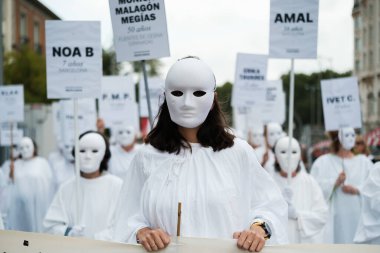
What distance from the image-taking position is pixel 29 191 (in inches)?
456

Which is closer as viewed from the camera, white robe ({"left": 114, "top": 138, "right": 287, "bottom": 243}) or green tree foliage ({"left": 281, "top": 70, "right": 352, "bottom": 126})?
white robe ({"left": 114, "top": 138, "right": 287, "bottom": 243})

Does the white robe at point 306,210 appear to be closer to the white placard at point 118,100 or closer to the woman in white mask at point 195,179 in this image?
the woman in white mask at point 195,179

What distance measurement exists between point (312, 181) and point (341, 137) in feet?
5.16

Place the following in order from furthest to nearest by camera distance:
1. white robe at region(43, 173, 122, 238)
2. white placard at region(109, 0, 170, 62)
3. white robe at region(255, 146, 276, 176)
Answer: white robe at region(255, 146, 276, 176), white robe at region(43, 173, 122, 238), white placard at region(109, 0, 170, 62)

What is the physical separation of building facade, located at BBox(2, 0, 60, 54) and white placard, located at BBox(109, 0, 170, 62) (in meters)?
31.7

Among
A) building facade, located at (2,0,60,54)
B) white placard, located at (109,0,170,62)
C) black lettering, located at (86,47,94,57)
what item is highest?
building facade, located at (2,0,60,54)

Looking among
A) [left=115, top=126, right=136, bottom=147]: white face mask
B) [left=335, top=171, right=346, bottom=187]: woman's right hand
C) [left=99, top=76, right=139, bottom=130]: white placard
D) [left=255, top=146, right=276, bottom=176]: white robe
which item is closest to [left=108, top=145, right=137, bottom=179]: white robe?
[left=115, top=126, right=136, bottom=147]: white face mask

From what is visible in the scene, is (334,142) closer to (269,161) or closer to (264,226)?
(269,161)

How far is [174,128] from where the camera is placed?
415 cm

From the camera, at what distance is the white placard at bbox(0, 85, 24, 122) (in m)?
10.9

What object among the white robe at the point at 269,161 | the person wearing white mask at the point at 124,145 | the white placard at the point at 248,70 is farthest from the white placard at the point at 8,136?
the white robe at the point at 269,161

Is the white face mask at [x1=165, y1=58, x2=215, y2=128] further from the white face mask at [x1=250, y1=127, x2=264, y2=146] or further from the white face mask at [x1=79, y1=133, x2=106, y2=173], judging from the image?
the white face mask at [x1=250, y1=127, x2=264, y2=146]

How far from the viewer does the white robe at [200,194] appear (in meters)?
3.90

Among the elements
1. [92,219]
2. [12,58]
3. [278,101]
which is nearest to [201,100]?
[92,219]
